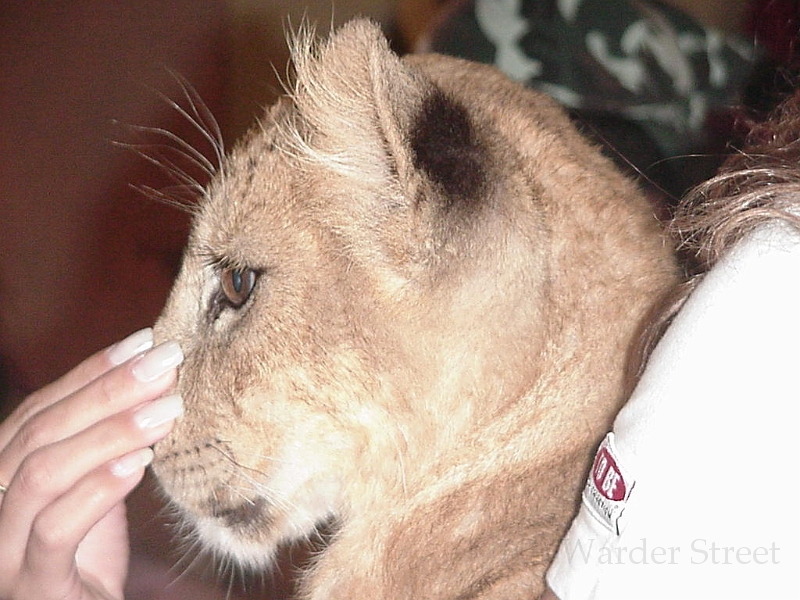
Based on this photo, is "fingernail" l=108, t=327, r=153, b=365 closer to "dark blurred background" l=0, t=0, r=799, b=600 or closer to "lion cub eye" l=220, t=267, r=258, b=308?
"lion cub eye" l=220, t=267, r=258, b=308

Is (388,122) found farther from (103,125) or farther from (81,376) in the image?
(103,125)

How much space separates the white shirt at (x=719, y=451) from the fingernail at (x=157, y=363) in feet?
1.88

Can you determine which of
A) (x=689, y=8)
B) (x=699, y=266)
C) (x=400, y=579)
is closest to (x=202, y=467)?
(x=400, y=579)

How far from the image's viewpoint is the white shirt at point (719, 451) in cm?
56

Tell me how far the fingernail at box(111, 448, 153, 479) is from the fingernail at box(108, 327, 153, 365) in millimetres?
123

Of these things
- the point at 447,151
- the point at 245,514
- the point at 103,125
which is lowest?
the point at 245,514

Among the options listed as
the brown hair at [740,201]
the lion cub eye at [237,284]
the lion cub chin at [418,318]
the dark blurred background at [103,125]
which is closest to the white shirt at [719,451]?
the brown hair at [740,201]

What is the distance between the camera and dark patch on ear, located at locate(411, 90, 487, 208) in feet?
2.62

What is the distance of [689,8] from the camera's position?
91.7 inches

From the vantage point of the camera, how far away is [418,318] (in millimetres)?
873

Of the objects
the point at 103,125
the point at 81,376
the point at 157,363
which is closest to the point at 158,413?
the point at 157,363

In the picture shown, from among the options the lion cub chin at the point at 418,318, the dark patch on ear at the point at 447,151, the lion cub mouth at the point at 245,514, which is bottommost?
the lion cub mouth at the point at 245,514

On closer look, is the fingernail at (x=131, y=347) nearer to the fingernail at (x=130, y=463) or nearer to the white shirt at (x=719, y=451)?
the fingernail at (x=130, y=463)

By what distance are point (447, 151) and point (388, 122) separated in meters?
0.07
